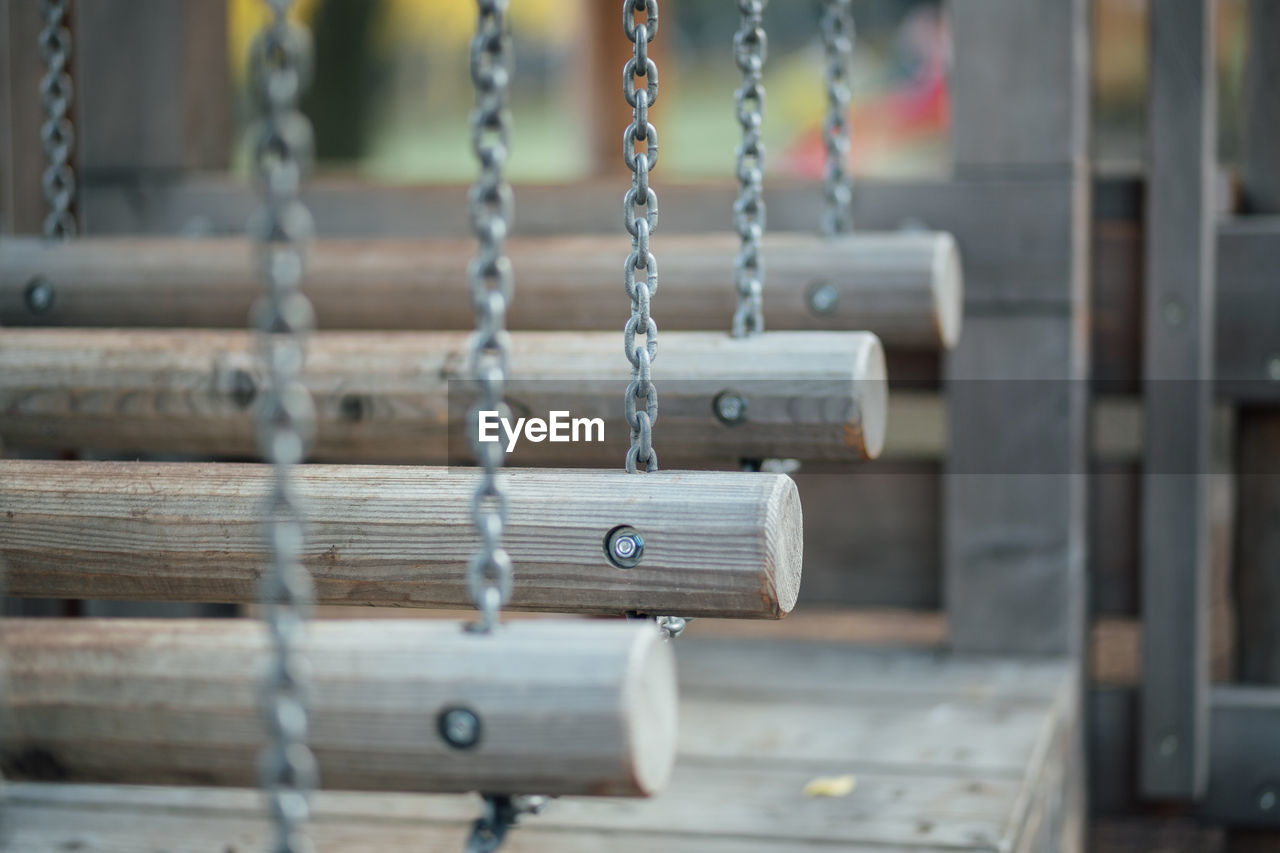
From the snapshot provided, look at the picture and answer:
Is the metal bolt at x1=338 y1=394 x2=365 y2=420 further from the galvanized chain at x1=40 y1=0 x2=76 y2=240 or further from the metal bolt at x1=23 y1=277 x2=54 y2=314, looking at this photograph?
the metal bolt at x1=23 y1=277 x2=54 y2=314

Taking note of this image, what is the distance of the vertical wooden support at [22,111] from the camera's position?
9.18ft

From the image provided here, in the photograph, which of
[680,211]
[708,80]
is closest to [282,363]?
[680,211]

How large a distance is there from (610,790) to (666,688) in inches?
4.2

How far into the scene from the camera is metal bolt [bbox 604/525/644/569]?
1.34 meters

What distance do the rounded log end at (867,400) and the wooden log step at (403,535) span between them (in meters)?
0.32

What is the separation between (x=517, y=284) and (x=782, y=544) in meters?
1.02

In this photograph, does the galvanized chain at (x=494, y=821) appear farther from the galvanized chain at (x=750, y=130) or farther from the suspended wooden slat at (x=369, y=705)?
the galvanized chain at (x=750, y=130)

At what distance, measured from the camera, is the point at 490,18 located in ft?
3.51

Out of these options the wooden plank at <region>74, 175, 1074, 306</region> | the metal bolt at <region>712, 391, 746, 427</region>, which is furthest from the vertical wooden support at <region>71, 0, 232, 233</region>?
the metal bolt at <region>712, 391, 746, 427</region>

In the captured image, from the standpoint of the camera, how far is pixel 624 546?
1346mm

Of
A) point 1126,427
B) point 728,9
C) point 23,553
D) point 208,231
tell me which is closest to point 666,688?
point 23,553

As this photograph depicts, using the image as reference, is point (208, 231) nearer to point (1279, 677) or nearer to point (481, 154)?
point (481, 154)

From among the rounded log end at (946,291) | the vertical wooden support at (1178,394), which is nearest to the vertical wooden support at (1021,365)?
the vertical wooden support at (1178,394)

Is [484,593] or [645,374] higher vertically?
[645,374]
